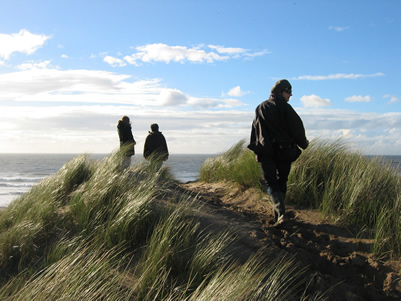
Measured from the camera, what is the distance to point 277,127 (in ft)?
16.4

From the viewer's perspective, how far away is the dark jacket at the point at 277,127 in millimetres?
4945

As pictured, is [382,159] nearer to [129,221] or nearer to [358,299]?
[358,299]

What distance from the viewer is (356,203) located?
5.21m

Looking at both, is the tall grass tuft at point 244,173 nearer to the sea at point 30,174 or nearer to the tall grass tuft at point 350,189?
the tall grass tuft at point 350,189

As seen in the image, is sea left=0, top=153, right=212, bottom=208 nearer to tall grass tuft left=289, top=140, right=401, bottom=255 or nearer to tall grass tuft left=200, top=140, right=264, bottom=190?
tall grass tuft left=200, top=140, right=264, bottom=190

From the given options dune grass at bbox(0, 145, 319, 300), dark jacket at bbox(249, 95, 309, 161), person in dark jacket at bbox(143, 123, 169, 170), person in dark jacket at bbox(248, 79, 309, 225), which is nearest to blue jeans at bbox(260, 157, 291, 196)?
person in dark jacket at bbox(248, 79, 309, 225)

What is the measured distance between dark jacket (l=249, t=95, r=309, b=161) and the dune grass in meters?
1.36

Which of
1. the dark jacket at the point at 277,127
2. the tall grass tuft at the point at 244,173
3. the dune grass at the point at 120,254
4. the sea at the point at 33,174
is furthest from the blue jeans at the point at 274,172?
the sea at the point at 33,174

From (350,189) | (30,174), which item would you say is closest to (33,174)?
(30,174)

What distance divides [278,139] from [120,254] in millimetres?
2509

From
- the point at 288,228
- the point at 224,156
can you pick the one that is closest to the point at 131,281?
the point at 288,228

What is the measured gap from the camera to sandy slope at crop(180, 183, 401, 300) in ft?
12.2

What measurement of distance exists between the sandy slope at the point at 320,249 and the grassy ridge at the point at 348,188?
22 centimetres

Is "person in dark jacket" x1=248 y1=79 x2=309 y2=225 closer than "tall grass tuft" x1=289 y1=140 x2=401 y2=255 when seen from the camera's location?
No
